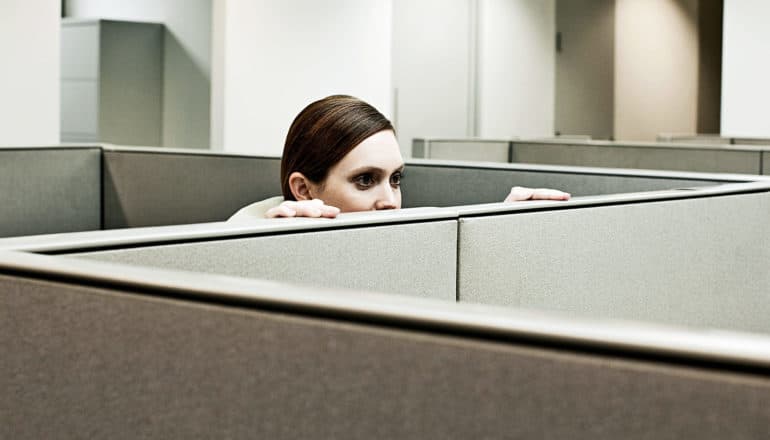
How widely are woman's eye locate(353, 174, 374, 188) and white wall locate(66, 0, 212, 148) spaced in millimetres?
6275

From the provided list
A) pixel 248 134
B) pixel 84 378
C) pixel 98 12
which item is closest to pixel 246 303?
pixel 84 378

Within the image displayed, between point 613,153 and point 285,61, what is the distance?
3.14 m

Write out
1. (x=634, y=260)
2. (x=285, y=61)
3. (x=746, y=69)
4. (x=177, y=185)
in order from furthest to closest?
(x=746, y=69)
(x=285, y=61)
(x=177, y=185)
(x=634, y=260)

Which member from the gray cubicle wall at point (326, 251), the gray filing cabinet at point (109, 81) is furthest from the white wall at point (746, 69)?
the gray cubicle wall at point (326, 251)

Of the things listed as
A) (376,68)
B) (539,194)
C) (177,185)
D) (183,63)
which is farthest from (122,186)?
(183,63)

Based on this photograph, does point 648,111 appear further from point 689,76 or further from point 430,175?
point 430,175

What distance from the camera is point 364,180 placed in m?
1.92

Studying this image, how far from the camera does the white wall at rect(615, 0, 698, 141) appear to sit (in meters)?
10.0

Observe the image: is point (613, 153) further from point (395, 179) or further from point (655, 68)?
point (655, 68)

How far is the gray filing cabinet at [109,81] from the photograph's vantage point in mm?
7902

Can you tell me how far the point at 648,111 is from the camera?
1055cm

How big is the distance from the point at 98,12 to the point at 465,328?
8644 mm

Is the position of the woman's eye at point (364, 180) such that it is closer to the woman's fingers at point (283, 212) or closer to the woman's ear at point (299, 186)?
the woman's ear at point (299, 186)

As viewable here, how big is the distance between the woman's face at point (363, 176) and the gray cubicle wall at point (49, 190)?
119 cm
